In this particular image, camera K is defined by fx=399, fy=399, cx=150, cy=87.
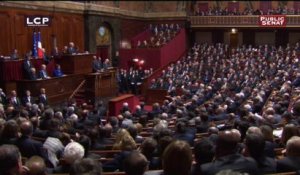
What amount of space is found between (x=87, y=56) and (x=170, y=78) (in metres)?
4.46

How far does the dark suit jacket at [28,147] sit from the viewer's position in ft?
16.0

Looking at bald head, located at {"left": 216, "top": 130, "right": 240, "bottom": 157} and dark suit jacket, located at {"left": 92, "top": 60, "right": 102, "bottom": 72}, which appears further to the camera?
dark suit jacket, located at {"left": 92, "top": 60, "right": 102, "bottom": 72}

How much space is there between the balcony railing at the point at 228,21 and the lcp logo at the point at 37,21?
11.1m

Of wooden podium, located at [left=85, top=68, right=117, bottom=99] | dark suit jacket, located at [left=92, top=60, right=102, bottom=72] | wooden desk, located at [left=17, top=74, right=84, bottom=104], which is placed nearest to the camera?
wooden desk, located at [left=17, top=74, right=84, bottom=104]

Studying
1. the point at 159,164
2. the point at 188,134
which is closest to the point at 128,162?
the point at 159,164

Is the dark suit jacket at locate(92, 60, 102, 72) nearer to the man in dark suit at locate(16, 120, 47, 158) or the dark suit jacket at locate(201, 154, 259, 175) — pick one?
the man in dark suit at locate(16, 120, 47, 158)

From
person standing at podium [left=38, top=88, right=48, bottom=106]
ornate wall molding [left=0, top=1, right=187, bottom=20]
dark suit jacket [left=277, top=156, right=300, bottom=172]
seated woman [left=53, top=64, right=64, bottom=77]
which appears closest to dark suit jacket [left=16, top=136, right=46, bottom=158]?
dark suit jacket [left=277, top=156, right=300, bottom=172]

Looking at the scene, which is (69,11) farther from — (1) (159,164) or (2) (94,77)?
(1) (159,164)

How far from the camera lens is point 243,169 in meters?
3.42

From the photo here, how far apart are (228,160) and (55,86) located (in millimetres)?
12550

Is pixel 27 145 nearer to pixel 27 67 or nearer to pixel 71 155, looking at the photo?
pixel 71 155

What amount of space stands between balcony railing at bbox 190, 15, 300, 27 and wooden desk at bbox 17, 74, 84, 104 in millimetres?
10751

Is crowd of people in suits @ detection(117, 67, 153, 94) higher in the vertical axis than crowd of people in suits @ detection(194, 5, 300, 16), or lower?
lower

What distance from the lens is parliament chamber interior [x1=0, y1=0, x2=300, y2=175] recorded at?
3.76m
